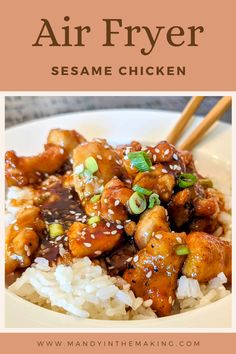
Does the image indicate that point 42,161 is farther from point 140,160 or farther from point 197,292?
point 197,292

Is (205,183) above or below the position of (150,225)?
above

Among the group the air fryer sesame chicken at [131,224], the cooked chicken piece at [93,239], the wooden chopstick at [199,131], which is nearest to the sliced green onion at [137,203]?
the air fryer sesame chicken at [131,224]

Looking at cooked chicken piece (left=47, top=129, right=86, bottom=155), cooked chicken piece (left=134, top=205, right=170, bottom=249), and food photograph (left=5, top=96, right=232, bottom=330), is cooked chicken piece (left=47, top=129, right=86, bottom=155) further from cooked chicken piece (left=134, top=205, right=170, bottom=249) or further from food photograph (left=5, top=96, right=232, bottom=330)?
cooked chicken piece (left=134, top=205, right=170, bottom=249)

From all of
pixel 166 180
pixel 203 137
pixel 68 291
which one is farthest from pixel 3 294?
pixel 203 137
